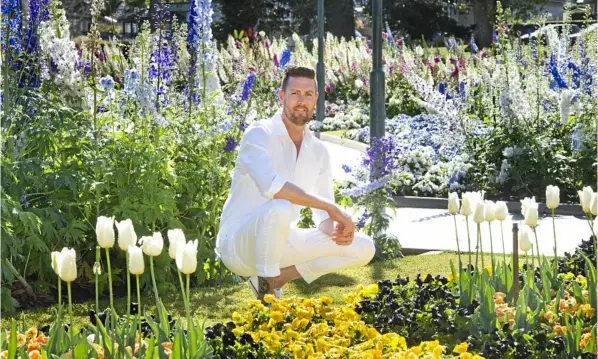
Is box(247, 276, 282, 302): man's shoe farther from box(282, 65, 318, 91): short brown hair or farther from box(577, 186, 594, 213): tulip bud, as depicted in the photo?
box(577, 186, 594, 213): tulip bud

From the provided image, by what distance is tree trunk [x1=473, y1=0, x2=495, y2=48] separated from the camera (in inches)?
1505

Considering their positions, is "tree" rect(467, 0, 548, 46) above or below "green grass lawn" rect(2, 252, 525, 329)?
above

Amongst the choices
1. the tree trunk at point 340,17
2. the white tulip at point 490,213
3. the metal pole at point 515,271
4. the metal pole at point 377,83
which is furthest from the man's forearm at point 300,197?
the tree trunk at point 340,17

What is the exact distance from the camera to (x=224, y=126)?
732cm

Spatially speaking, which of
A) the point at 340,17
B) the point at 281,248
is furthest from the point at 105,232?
the point at 340,17

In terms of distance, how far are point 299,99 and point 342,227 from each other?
2.25 feet

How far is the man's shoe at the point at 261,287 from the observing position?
5.64m

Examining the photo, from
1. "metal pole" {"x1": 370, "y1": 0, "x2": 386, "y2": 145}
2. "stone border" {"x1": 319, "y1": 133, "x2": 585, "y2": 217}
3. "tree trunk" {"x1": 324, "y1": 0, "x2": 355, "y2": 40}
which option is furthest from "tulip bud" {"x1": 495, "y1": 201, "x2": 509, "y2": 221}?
"tree trunk" {"x1": 324, "y1": 0, "x2": 355, "y2": 40}

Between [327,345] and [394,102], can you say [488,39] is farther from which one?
[327,345]

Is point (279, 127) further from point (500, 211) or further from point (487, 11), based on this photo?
point (487, 11)

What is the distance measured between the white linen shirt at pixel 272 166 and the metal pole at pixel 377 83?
313 cm

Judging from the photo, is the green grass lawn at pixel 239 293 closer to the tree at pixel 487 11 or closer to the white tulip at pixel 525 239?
the white tulip at pixel 525 239

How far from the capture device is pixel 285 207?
5.48 meters

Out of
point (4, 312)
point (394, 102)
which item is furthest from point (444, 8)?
point (4, 312)
